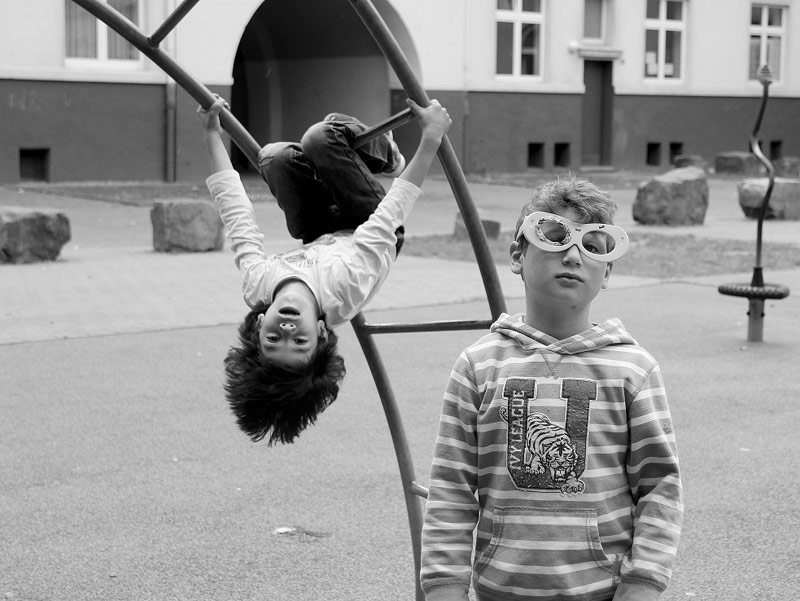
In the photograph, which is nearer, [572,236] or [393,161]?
[572,236]

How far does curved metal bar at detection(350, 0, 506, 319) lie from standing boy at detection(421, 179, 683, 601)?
2.85 feet

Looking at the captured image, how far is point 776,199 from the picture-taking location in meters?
16.2

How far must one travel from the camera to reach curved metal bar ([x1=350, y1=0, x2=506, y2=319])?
3.01m

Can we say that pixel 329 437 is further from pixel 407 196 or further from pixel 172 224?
pixel 172 224

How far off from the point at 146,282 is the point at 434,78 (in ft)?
40.8

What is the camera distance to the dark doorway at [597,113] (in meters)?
24.4

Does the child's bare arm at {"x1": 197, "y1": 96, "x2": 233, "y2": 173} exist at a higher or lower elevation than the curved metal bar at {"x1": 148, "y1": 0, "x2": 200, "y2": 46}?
lower

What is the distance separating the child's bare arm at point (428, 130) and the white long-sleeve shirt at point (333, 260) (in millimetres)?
61

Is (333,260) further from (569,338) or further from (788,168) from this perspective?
(788,168)

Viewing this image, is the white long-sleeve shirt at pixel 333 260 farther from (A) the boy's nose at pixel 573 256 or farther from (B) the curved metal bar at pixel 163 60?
(A) the boy's nose at pixel 573 256

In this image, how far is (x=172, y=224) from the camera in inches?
466

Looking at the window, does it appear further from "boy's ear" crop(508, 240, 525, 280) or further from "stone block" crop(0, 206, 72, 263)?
"boy's ear" crop(508, 240, 525, 280)

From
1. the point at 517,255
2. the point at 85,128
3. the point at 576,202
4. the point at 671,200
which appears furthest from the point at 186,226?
the point at 576,202

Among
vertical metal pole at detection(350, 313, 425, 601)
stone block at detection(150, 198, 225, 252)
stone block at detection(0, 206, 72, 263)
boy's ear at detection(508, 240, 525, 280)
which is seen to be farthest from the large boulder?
boy's ear at detection(508, 240, 525, 280)
